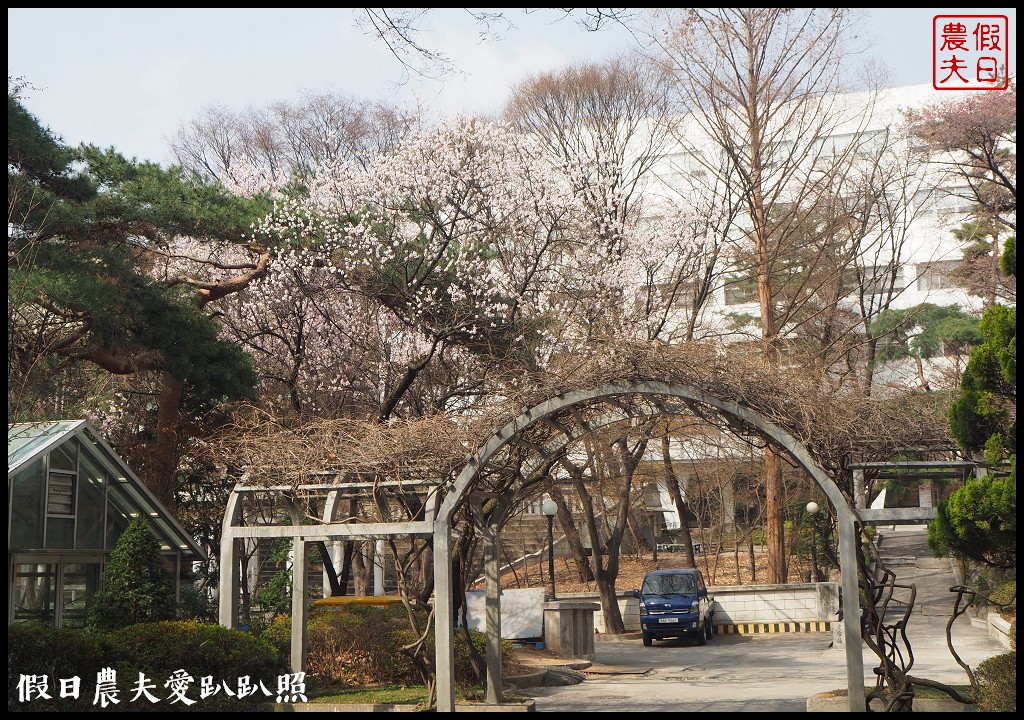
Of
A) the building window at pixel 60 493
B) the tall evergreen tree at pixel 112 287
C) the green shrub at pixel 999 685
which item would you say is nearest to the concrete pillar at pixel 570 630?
the tall evergreen tree at pixel 112 287

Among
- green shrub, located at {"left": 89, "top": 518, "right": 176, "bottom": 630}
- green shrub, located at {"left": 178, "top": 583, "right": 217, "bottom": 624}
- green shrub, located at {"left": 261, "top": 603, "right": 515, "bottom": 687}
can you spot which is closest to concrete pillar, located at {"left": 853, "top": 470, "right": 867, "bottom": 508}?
green shrub, located at {"left": 261, "top": 603, "right": 515, "bottom": 687}

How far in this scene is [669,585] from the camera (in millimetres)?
22641

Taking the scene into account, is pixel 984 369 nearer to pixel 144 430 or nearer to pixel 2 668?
pixel 2 668

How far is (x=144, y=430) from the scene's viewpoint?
1941 cm

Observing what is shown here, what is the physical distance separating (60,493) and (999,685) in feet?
42.7

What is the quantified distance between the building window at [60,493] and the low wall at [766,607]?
13320 millimetres

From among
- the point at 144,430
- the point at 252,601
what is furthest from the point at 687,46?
the point at 252,601

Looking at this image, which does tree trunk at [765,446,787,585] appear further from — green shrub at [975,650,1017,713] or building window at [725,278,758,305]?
green shrub at [975,650,1017,713]

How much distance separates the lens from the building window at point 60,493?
14.8 metres

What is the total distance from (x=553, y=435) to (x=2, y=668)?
21.0 ft

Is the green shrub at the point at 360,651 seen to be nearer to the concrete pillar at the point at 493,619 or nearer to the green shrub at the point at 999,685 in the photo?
the concrete pillar at the point at 493,619

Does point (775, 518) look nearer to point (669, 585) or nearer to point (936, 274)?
point (669, 585)

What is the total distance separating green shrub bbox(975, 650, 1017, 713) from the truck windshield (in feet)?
39.5

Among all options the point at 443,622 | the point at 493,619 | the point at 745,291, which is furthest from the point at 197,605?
the point at 745,291
